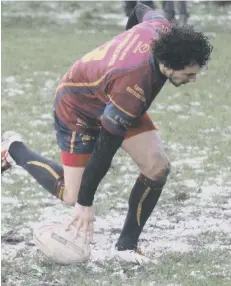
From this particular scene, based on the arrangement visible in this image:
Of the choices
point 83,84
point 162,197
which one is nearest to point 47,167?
point 83,84

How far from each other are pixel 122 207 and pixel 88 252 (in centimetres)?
94

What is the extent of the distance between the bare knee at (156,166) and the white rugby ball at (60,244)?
541mm

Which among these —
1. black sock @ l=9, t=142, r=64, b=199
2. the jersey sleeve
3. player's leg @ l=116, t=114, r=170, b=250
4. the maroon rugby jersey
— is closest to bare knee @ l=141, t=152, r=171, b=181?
player's leg @ l=116, t=114, r=170, b=250

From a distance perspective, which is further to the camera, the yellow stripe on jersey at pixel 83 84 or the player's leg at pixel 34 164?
the player's leg at pixel 34 164

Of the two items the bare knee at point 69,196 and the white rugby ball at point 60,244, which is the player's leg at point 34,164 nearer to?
the bare knee at point 69,196

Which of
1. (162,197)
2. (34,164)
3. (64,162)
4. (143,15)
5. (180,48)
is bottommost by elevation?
(162,197)

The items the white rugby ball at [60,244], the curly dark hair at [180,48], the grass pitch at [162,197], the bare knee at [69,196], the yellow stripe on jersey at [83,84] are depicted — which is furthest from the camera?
the bare knee at [69,196]

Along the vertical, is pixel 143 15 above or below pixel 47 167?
above

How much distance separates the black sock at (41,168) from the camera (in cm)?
416

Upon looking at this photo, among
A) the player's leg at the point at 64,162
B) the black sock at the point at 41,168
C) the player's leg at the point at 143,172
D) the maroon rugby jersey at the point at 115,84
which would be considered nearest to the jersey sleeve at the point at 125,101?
the maroon rugby jersey at the point at 115,84

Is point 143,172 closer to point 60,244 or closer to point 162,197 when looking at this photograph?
point 60,244

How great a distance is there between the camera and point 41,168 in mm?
4301

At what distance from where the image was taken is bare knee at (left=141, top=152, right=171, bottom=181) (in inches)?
146

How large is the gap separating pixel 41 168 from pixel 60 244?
2.04 ft
